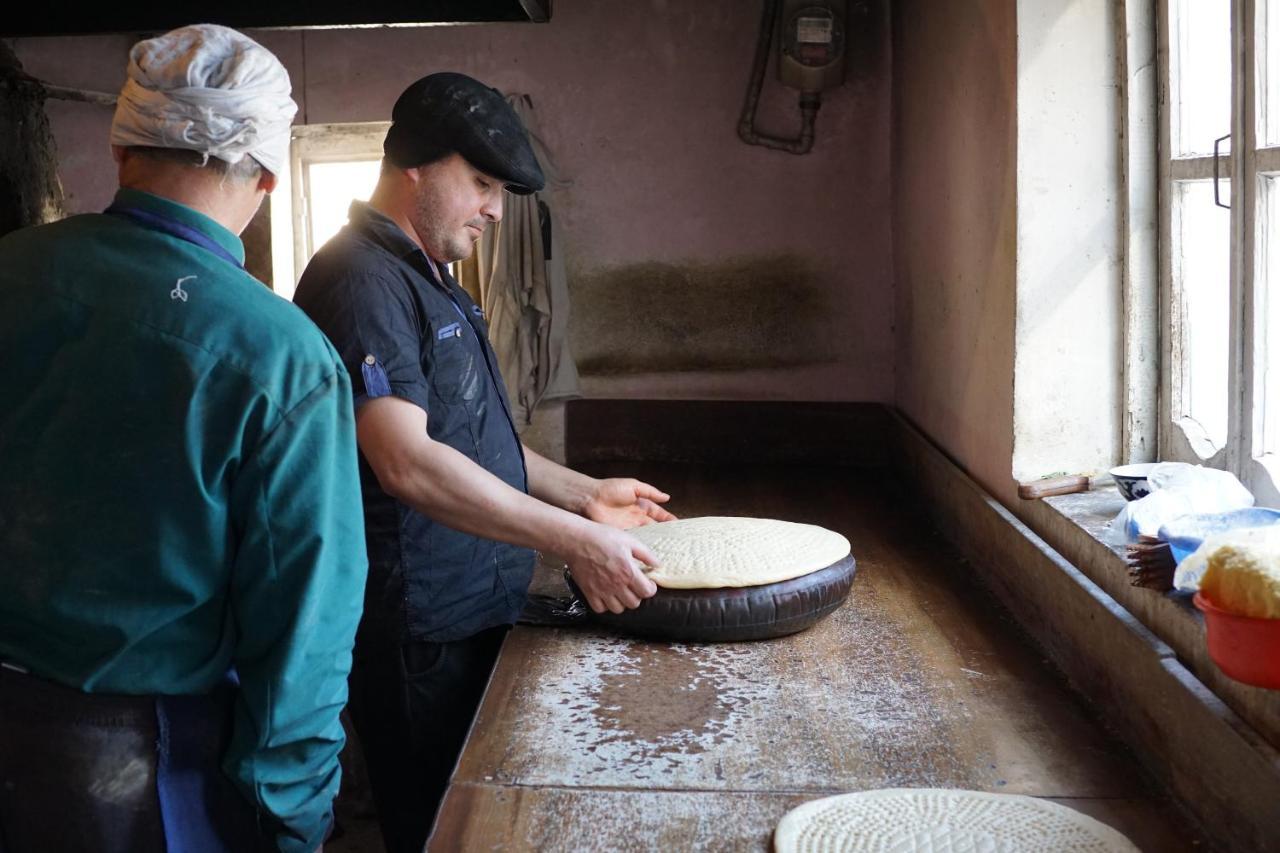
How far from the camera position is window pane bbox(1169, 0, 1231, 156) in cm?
198

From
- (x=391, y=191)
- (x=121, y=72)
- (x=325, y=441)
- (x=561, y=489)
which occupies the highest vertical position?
(x=121, y=72)

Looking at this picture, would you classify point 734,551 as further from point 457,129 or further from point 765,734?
point 457,129

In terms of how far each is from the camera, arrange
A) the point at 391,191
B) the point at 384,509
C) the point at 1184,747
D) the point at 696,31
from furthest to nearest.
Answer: the point at 696,31
the point at 391,191
the point at 384,509
the point at 1184,747

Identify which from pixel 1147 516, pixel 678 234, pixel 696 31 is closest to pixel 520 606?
pixel 1147 516

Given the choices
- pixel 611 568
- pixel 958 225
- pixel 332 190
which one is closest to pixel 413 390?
pixel 611 568

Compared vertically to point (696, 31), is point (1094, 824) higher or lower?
lower

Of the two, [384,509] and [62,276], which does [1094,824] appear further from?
[62,276]

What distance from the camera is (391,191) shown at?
6.85 ft

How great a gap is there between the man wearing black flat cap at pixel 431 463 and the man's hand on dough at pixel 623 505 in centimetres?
24

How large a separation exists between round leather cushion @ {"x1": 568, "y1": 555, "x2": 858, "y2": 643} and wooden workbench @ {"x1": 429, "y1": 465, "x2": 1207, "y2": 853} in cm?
3

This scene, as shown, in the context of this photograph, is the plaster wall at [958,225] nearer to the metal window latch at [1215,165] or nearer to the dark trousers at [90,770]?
the metal window latch at [1215,165]

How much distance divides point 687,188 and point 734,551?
246cm

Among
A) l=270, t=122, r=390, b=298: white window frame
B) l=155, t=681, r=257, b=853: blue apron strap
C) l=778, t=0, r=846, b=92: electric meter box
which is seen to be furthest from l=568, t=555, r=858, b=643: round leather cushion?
l=270, t=122, r=390, b=298: white window frame

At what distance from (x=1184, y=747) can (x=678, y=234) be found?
10.5 ft
